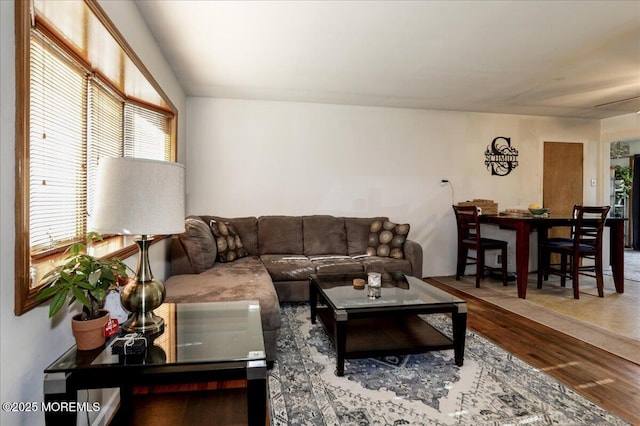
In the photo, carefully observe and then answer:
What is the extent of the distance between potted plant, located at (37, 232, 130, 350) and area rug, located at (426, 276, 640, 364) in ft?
10.2

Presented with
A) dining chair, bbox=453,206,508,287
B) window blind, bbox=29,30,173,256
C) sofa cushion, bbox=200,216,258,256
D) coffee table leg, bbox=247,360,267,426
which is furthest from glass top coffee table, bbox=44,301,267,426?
dining chair, bbox=453,206,508,287

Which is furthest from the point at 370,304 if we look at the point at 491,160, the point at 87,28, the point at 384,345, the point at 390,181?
A: the point at 491,160

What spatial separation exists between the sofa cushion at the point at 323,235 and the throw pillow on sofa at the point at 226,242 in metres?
0.80

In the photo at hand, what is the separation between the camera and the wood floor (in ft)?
5.62

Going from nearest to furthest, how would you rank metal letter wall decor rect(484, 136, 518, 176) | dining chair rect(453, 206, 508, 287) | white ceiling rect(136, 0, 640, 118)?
white ceiling rect(136, 0, 640, 118)
dining chair rect(453, 206, 508, 287)
metal letter wall decor rect(484, 136, 518, 176)

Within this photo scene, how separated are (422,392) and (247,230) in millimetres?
2645

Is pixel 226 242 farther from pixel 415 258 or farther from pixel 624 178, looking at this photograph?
pixel 624 178

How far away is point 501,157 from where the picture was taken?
502 centimetres

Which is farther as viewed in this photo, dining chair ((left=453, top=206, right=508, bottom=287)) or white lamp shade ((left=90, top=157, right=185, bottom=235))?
dining chair ((left=453, top=206, right=508, bottom=287))

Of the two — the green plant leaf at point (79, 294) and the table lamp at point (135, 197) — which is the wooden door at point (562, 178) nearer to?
the table lamp at point (135, 197)

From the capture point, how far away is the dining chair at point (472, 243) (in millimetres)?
4168

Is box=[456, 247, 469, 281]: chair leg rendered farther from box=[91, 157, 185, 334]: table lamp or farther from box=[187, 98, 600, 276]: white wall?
box=[91, 157, 185, 334]: table lamp

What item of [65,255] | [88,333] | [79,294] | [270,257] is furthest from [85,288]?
[270,257]

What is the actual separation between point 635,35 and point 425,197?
104 inches
